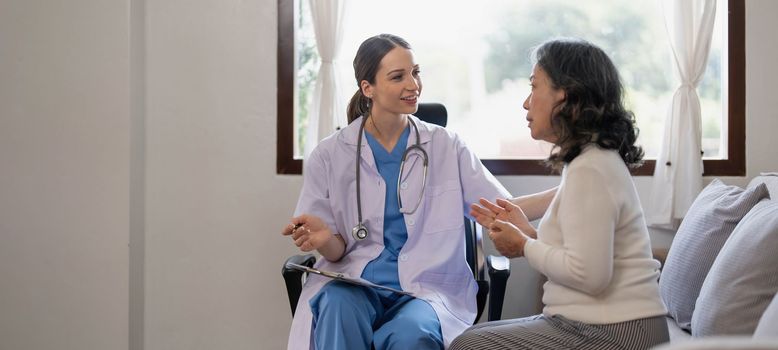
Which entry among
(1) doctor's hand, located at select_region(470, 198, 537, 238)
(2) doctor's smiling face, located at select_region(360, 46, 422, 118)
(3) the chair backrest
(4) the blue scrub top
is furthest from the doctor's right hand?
(3) the chair backrest

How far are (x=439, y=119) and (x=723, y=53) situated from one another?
1115 mm

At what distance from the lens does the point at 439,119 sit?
2877 mm

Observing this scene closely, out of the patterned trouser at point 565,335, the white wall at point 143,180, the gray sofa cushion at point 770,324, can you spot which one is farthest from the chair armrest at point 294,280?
the gray sofa cushion at point 770,324

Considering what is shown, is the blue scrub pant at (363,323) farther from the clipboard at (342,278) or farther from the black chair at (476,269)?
the black chair at (476,269)

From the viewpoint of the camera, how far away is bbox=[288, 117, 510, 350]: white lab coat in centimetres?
240

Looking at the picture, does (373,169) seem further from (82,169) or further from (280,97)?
(82,169)

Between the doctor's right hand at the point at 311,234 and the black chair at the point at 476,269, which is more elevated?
the doctor's right hand at the point at 311,234

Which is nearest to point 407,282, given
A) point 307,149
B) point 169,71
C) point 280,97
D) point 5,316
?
point 307,149

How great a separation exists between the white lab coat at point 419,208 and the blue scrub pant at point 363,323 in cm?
12

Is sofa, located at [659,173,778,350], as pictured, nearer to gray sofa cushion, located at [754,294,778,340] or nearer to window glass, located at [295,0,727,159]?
gray sofa cushion, located at [754,294,778,340]

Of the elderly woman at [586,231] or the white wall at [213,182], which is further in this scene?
the white wall at [213,182]

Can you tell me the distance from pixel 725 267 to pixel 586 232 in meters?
0.57

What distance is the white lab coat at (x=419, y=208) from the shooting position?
240 centimetres

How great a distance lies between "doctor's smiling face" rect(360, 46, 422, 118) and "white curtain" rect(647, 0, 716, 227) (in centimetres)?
102
